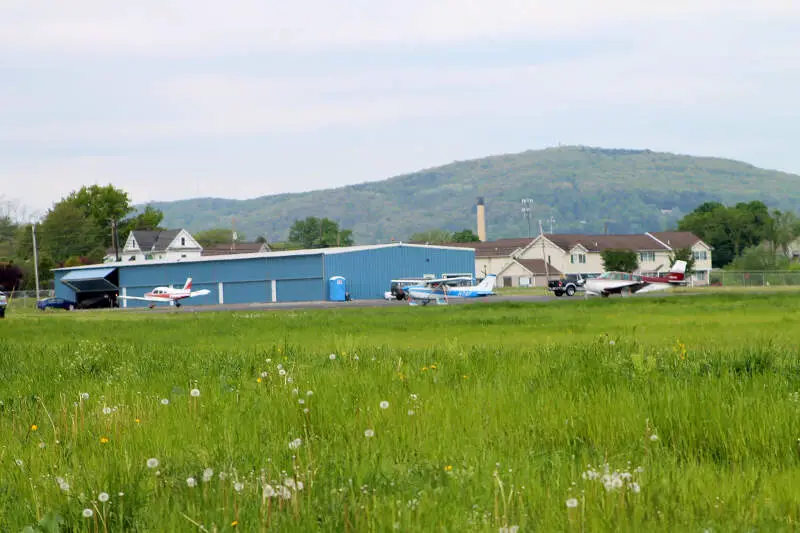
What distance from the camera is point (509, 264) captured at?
472 feet

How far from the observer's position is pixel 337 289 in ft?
271

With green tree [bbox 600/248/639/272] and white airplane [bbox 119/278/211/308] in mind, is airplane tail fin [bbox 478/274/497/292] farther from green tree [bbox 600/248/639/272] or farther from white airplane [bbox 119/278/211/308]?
green tree [bbox 600/248/639/272]

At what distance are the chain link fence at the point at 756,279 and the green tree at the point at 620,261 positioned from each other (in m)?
23.0

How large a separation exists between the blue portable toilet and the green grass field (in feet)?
228

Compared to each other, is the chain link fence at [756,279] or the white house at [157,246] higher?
the white house at [157,246]

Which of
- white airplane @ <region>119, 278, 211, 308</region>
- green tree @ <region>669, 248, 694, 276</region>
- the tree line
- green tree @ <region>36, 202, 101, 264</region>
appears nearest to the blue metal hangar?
white airplane @ <region>119, 278, 211, 308</region>

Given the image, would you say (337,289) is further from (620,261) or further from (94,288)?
(620,261)

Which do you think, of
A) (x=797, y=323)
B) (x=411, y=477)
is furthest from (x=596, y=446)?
(x=797, y=323)

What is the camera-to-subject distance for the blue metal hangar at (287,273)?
84.1 metres

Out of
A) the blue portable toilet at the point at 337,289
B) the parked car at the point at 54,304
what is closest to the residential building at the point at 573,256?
the blue portable toilet at the point at 337,289

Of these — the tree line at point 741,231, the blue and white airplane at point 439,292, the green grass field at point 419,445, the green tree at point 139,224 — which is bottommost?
the blue and white airplane at point 439,292

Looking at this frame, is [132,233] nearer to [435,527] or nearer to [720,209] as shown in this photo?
[720,209]

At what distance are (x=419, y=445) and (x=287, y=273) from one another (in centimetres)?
7989

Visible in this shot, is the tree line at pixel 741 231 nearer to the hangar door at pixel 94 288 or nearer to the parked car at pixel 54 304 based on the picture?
the hangar door at pixel 94 288
